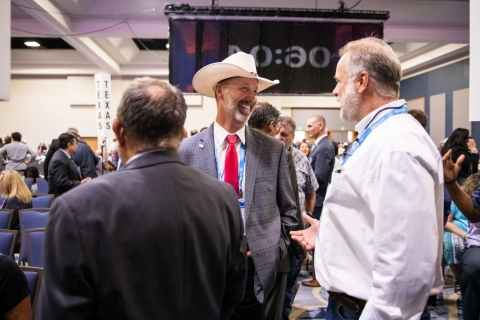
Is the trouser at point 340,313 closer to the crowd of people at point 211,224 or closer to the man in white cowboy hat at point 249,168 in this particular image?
the crowd of people at point 211,224

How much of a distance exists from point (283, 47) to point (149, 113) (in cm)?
A: 521

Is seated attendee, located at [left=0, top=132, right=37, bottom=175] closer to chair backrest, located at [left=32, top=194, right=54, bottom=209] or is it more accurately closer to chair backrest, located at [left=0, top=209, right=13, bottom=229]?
chair backrest, located at [left=32, top=194, right=54, bottom=209]

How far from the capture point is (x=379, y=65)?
1370 millimetres

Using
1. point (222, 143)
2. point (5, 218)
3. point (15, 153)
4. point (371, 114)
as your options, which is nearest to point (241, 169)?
point (222, 143)

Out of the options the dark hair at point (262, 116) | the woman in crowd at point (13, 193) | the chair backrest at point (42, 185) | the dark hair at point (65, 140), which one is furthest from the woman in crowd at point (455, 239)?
the chair backrest at point (42, 185)

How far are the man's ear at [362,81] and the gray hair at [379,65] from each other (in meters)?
0.01

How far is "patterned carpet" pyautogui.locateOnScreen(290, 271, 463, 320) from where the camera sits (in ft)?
12.0

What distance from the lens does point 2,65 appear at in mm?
4199

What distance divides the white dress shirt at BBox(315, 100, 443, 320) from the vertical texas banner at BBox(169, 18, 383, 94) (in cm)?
483

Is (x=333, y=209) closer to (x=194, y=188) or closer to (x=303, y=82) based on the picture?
(x=194, y=188)

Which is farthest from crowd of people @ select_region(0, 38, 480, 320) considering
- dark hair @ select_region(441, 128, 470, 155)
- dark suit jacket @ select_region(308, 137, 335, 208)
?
dark hair @ select_region(441, 128, 470, 155)

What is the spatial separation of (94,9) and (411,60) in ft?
29.9

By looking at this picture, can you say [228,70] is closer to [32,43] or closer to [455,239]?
[455,239]

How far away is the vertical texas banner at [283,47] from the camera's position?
19.3 ft
